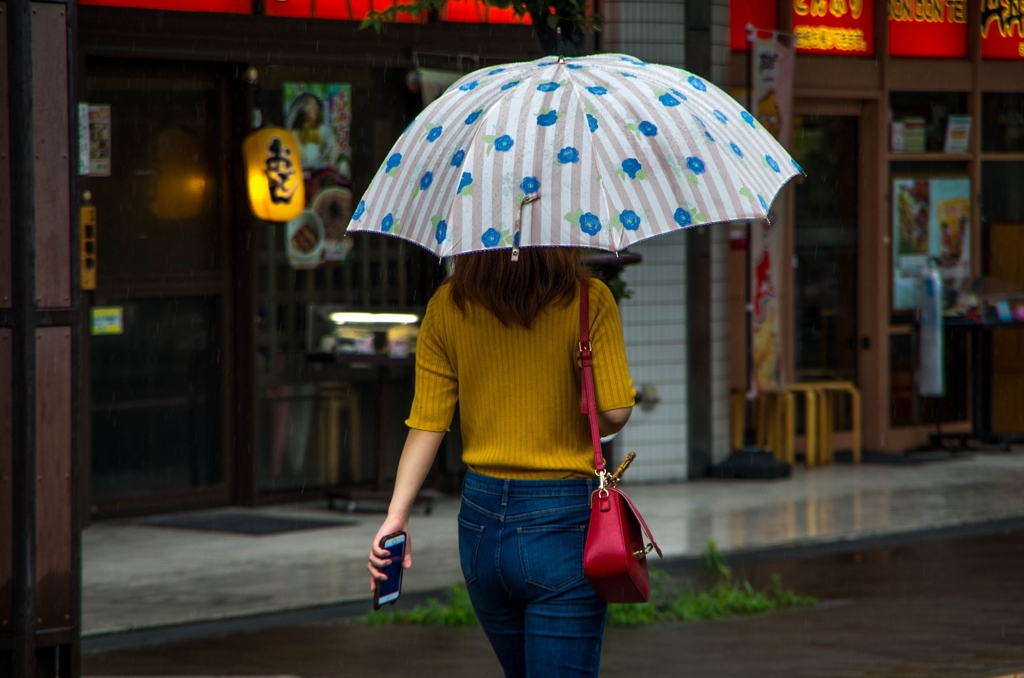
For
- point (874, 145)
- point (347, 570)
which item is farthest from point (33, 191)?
point (874, 145)

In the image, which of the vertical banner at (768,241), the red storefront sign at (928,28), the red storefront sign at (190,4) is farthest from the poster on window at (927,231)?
the red storefront sign at (190,4)

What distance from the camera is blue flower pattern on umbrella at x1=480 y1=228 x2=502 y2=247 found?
3455 mm

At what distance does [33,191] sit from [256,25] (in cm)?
518

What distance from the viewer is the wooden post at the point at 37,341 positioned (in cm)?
520

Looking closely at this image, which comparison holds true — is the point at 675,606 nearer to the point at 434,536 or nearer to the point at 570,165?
the point at 434,536

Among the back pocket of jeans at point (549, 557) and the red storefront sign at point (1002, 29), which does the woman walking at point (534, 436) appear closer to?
the back pocket of jeans at point (549, 557)

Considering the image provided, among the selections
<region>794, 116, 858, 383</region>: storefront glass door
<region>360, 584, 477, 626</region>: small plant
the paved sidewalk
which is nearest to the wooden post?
the paved sidewalk

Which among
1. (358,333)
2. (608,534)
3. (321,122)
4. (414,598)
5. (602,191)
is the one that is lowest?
(414,598)

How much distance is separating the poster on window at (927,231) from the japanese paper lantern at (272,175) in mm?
5364

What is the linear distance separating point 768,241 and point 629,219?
8624 millimetres

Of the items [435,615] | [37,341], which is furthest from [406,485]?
[435,615]

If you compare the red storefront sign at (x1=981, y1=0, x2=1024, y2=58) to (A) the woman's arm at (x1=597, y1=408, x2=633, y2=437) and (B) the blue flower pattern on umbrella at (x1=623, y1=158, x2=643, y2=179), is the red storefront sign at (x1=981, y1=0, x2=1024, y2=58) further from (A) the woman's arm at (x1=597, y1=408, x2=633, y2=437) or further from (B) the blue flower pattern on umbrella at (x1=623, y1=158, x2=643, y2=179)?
(A) the woman's arm at (x1=597, y1=408, x2=633, y2=437)

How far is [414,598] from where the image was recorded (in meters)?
7.86

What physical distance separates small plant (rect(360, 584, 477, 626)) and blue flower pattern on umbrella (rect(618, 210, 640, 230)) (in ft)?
12.7
